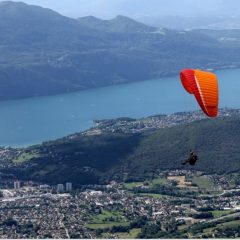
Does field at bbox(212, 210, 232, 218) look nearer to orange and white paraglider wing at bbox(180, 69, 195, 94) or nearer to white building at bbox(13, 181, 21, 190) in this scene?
white building at bbox(13, 181, 21, 190)

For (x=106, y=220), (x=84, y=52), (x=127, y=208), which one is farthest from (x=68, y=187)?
(x=84, y=52)

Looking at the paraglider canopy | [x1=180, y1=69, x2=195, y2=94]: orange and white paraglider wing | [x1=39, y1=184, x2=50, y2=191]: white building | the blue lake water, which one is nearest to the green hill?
[x1=39, y1=184, x2=50, y2=191]: white building

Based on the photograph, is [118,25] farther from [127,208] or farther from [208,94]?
Answer: [208,94]

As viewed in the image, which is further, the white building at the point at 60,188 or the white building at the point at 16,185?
the white building at the point at 16,185

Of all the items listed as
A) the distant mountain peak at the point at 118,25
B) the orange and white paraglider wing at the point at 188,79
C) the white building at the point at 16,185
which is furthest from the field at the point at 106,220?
the distant mountain peak at the point at 118,25

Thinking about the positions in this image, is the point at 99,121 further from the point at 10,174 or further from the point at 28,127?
the point at 10,174

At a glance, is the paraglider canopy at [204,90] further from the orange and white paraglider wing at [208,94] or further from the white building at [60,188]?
the white building at [60,188]
